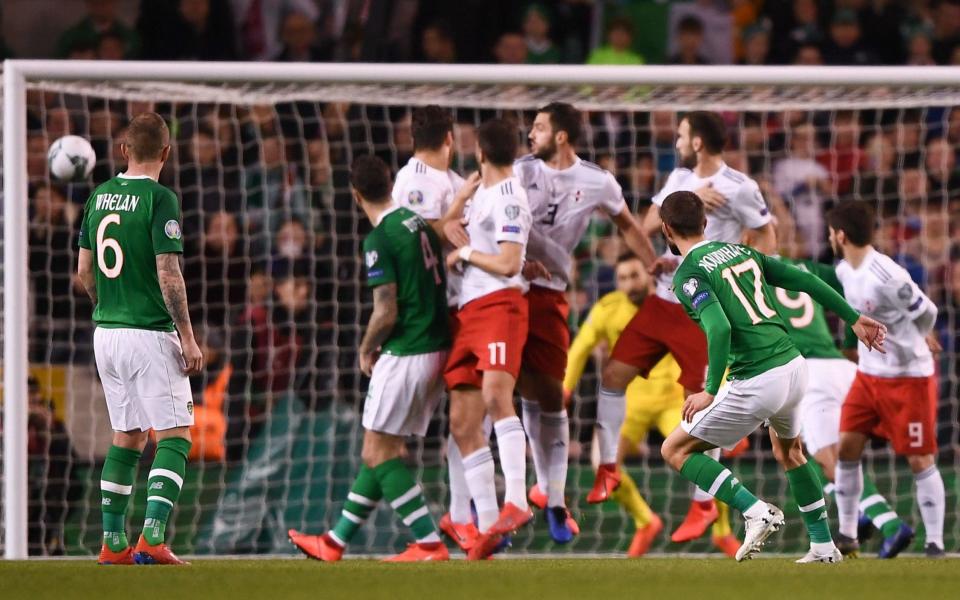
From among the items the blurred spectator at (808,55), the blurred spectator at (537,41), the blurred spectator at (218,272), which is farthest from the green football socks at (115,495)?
the blurred spectator at (808,55)

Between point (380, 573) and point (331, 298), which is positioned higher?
point (331, 298)

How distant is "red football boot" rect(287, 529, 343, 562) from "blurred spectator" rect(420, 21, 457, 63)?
592 centimetres

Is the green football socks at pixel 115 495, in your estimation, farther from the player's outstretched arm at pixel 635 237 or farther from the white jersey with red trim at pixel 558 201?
the player's outstretched arm at pixel 635 237

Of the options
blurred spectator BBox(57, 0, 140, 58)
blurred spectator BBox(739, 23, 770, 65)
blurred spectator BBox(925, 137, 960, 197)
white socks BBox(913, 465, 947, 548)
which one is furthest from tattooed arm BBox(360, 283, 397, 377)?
blurred spectator BBox(739, 23, 770, 65)

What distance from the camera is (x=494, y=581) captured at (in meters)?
6.01

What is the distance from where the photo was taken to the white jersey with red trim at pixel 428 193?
831cm

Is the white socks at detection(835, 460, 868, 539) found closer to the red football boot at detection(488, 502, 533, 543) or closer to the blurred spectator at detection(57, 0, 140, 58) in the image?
the red football boot at detection(488, 502, 533, 543)

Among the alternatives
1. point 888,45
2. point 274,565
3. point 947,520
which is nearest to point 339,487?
point 274,565

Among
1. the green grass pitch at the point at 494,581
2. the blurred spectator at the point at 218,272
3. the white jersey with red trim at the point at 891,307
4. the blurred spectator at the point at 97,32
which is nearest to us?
the green grass pitch at the point at 494,581

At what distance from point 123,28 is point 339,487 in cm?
471

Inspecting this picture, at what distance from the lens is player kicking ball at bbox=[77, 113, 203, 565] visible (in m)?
6.98

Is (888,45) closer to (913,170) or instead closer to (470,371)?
(913,170)

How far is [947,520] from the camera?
10.5 meters

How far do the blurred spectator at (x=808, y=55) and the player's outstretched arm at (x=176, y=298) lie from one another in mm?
7479
